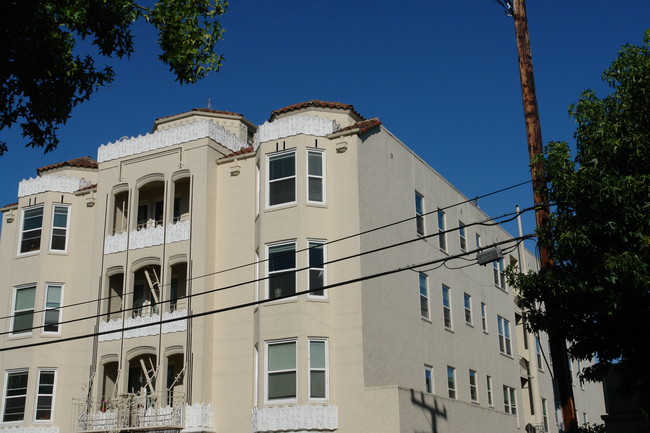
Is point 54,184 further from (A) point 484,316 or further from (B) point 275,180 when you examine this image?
(A) point 484,316

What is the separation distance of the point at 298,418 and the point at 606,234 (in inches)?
461

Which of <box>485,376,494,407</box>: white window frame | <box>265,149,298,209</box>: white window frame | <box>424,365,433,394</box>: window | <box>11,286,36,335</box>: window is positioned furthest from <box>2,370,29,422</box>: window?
<box>485,376,494,407</box>: white window frame

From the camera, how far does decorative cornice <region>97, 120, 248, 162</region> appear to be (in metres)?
30.6

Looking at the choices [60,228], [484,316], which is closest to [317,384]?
[60,228]

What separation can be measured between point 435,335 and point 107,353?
12285mm

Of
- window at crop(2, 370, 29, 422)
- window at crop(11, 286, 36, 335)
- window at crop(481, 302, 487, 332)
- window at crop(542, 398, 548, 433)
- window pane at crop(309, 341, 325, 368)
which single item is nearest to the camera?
window pane at crop(309, 341, 325, 368)

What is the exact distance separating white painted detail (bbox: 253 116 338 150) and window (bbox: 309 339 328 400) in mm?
7453

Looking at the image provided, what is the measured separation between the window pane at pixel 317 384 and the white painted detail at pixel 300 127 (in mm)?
8400

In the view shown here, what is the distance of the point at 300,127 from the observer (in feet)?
94.7

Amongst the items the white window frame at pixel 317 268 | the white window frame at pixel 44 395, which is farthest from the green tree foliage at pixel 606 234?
the white window frame at pixel 44 395

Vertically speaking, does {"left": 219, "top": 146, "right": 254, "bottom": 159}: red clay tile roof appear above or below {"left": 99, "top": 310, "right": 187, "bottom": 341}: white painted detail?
above

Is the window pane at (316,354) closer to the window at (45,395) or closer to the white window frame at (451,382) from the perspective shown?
the white window frame at (451,382)

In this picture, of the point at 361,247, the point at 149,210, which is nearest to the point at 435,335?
the point at 361,247

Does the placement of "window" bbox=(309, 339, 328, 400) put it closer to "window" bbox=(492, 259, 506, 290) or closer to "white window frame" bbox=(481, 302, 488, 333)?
"white window frame" bbox=(481, 302, 488, 333)
